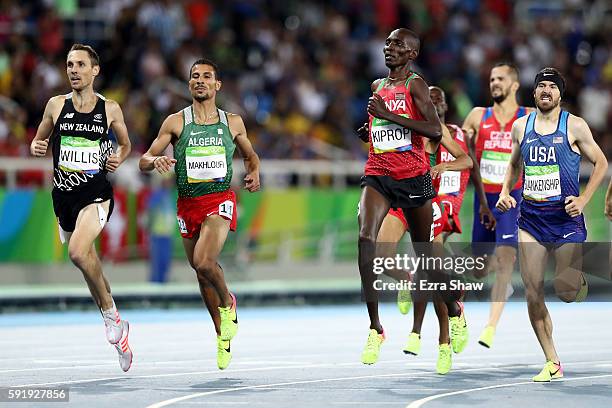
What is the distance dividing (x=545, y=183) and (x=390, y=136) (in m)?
1.40

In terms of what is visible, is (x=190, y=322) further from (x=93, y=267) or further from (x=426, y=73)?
(x=426, y=73)

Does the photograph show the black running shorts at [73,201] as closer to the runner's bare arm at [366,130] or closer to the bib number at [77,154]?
the bib number at [77,154]

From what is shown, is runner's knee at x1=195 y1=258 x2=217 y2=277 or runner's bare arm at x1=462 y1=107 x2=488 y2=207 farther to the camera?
runner's bare arm at x1=462 y1=107 x2=488 y2=207

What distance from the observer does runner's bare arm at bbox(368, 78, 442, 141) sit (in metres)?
11.8

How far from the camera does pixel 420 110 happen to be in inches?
473

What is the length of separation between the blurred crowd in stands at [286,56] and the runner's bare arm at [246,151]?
33.0ft

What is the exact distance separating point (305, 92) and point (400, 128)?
1429cm

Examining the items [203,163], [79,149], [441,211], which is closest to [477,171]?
[441,211]

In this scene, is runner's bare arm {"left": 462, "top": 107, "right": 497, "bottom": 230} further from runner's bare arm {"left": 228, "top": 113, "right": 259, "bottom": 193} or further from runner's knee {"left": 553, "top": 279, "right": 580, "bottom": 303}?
runner's bare arm {"left": 228, "top": 113, "right": 259, "bottom": 193}

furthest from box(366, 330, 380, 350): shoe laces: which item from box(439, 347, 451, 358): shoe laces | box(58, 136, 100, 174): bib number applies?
box(58, 136, 100, 174): bib number

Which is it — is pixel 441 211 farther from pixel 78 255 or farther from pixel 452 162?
pixel 78 255

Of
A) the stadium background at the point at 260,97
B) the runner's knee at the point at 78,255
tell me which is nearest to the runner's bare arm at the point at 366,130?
the runner's knee at the point at 78,255

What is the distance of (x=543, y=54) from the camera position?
29.9 metres

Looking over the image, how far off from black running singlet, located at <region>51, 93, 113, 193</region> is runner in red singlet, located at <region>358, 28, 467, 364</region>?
2.43 m
